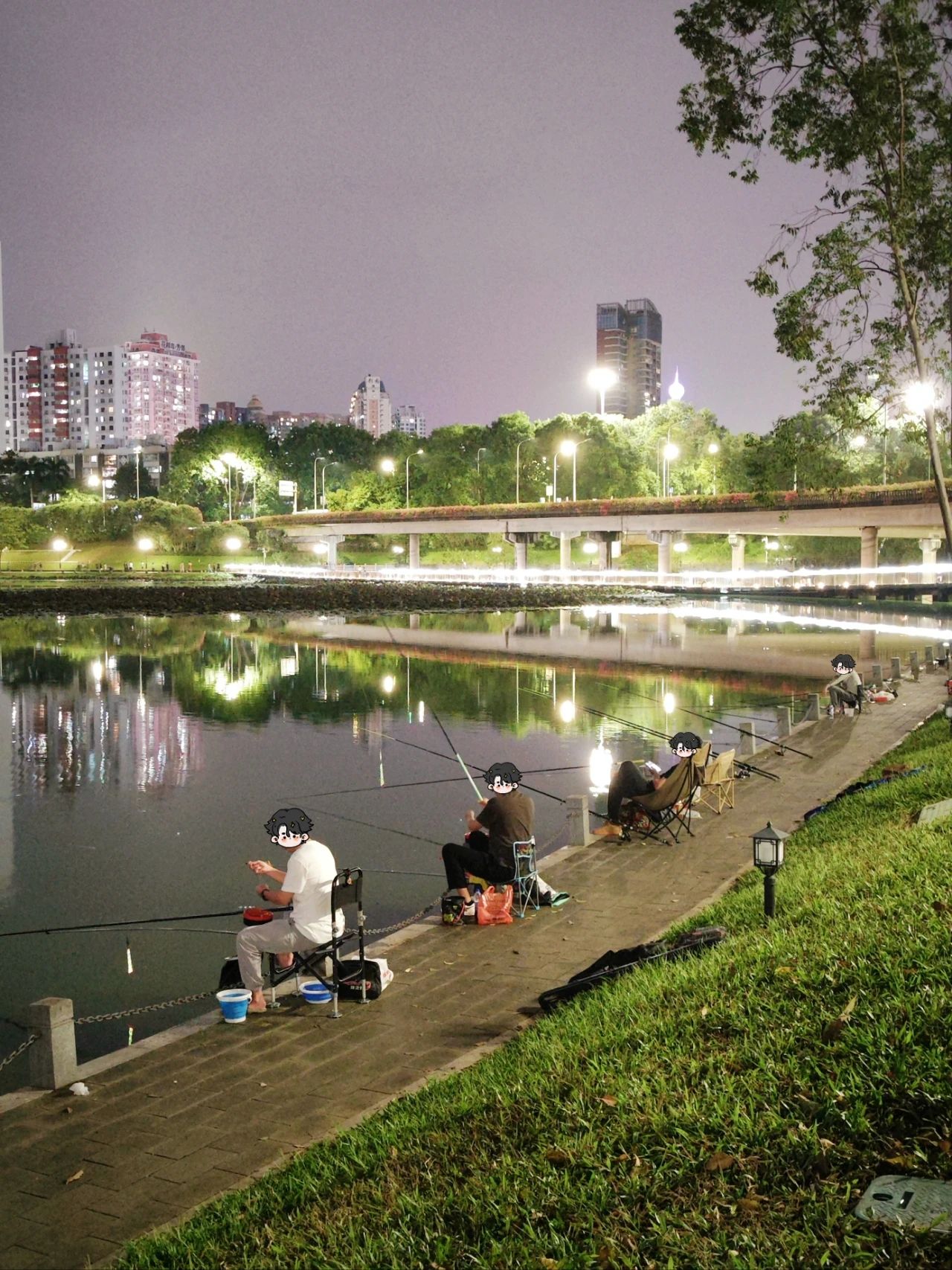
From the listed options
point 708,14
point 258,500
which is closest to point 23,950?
point 708,14

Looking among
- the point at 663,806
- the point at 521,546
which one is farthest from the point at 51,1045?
the point at 521,546

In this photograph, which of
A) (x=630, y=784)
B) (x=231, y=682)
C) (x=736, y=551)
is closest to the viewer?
(x=630, y=784)

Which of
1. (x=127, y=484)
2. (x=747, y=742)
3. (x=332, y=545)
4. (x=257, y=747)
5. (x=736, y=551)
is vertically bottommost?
(x=257, y=747)

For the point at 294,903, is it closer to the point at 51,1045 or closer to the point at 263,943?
the point at 263,943

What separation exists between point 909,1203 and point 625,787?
9.14 m

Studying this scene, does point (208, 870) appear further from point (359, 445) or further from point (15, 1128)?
point (359, 445)

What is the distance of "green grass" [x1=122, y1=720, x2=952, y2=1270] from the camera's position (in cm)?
453

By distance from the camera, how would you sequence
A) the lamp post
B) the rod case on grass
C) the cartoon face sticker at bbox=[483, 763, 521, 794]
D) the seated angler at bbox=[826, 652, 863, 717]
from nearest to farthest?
the rod case on grass < the cartoon face sticker at bbox=[483, 763, 521, 794] < the seated angler at bbox=[826, 652, 863, 717] < the lamp post

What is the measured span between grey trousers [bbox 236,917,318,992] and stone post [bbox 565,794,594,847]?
17.5 ft

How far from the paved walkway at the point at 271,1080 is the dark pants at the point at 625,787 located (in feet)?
5.41

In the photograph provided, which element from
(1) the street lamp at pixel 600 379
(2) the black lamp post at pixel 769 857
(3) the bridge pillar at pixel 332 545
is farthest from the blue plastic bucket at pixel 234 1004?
(3) the bridge pillar at pixel 332 545

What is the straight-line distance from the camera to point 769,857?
28.4ft

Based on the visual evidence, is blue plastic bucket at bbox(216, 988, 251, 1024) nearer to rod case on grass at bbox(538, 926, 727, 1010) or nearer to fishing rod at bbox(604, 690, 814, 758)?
rod case on grass at bbox(538, 926, 727, 1010)

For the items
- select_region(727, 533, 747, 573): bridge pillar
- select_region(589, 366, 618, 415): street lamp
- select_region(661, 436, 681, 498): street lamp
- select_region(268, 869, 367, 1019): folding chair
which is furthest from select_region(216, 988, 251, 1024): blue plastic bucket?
select_region(727, 533, 747, 573): bridge pillar
